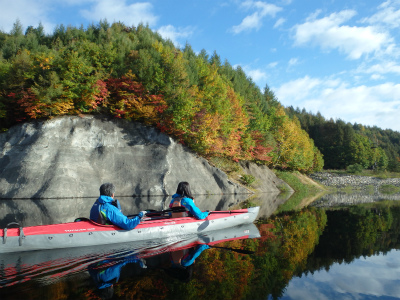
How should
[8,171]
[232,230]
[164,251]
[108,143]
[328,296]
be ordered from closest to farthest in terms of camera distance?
A: 1. [328,296]
2. [164,251]
3. [232,230]
4. [8,171]
5. [108,143]

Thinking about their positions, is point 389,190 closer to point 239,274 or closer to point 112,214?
point 112,214

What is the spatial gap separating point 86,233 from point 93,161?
58.2 feet

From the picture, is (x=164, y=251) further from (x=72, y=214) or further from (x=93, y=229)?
(x=72, y=214)

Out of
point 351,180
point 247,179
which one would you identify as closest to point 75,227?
point 247,179

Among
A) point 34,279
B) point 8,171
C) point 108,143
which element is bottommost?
point 34,279

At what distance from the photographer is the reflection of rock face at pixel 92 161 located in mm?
22328

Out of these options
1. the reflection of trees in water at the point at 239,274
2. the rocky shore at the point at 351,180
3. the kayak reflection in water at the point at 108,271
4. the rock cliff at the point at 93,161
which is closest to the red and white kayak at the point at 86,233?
the kayak reflection in water at the point at 108,271

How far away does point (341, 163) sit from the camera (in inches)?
3103

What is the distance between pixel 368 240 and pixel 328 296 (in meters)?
5.50

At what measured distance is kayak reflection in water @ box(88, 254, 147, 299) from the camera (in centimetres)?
519

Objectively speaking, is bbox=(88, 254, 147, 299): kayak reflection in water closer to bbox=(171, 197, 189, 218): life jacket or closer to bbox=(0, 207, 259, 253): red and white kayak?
bbox=(0, 207, 259, 253): red and white kayak

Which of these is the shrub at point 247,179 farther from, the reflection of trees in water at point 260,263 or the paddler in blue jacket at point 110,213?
the paddler in blue jacket at point 110,213

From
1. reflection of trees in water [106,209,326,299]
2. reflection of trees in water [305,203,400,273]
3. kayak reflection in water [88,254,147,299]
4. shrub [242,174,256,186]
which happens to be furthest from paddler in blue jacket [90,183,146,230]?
shrub [242,174,256,186]

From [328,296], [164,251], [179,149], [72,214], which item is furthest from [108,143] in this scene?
[328,296]
